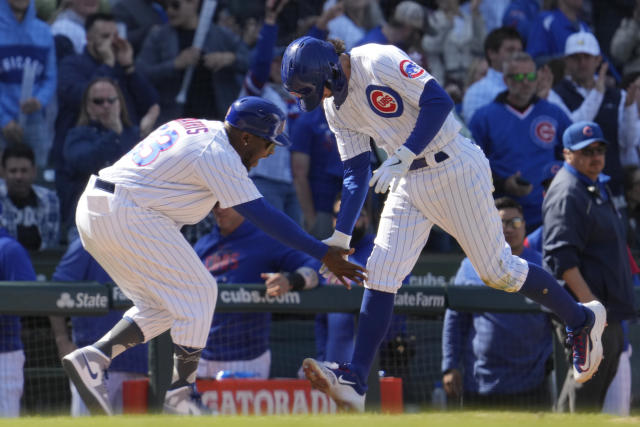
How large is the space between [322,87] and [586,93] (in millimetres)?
4555

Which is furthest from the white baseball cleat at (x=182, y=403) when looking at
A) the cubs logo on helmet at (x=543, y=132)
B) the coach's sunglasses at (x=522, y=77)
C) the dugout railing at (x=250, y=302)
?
the coach's sunglasses at (x=522, y=77)

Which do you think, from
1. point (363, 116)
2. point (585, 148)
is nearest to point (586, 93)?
point (585, 148)

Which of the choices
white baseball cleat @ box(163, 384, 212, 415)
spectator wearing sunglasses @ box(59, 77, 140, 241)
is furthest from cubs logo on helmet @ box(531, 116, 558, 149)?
white baseball cleat @ box(163, 384, 212, 415)

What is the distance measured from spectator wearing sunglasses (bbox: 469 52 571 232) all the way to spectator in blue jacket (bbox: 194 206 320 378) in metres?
2.19

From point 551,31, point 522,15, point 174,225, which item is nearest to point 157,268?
point 174,225

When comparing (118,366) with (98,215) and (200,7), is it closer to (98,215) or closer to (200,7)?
(98,215)

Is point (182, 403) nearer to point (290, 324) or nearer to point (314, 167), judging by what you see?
point (290, 324)

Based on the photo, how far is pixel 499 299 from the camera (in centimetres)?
620

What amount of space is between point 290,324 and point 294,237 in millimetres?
2405

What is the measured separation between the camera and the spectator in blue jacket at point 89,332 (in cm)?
623

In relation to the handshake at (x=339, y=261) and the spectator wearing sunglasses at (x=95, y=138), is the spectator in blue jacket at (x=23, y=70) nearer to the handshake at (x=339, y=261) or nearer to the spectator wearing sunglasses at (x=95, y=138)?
the spectator wearing sunglasses at (x=95, y=138)

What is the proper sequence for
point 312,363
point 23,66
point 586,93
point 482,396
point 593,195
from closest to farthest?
1. point 312,363
2. point 593,195
3. point 482,396
4. point 23,66
5. point 586,93

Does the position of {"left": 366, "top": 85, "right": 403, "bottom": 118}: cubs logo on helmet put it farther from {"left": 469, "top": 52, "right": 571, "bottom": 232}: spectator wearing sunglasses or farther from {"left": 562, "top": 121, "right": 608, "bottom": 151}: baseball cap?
{"left": 469, "top": 52, "right": 571, "bottom": 232}: spectator wearing sunglasses

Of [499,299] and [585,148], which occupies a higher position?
[585,148]
